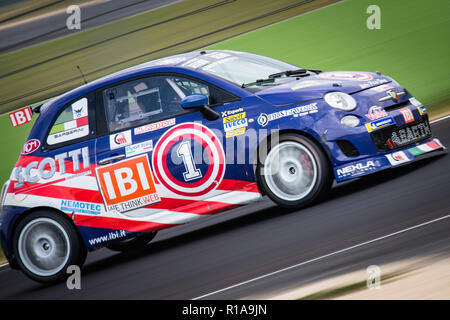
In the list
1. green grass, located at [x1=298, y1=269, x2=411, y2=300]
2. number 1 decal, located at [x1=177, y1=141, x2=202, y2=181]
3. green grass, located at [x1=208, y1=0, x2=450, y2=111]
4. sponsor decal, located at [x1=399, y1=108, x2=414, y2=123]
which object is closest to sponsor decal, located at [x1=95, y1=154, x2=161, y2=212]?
number 1 decal, located at [x1=177, y1=141, x2=202, y2=181]

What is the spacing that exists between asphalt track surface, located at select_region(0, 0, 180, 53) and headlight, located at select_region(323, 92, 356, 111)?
13853 mm

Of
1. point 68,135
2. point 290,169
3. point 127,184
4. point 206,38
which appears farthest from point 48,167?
point 206,38

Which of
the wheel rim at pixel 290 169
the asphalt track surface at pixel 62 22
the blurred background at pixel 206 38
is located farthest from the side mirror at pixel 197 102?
the asphalt track surface at pixel 62 22

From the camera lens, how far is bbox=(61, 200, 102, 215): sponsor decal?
7.05 meters

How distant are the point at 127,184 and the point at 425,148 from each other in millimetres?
2963

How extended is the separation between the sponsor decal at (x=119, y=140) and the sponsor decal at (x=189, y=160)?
0.34 meters

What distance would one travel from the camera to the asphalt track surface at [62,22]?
19.7m

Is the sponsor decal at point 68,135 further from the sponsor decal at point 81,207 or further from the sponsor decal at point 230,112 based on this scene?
the sponsor decal at point 230,112

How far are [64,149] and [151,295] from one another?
2220 mm

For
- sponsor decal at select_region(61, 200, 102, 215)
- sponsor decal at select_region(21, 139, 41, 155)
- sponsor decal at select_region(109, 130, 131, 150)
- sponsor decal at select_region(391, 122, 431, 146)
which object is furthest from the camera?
sponsor decal at select_region(21, 139, 41, 155)

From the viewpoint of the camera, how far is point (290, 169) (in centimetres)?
654

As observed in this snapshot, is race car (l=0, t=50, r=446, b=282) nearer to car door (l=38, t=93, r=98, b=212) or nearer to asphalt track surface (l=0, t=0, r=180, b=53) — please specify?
car door (l=38, t=93, r=98, b=212)

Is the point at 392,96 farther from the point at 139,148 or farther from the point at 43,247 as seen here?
the point at 43,247

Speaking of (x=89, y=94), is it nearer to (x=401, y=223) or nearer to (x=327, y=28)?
(x=401, y=223)
